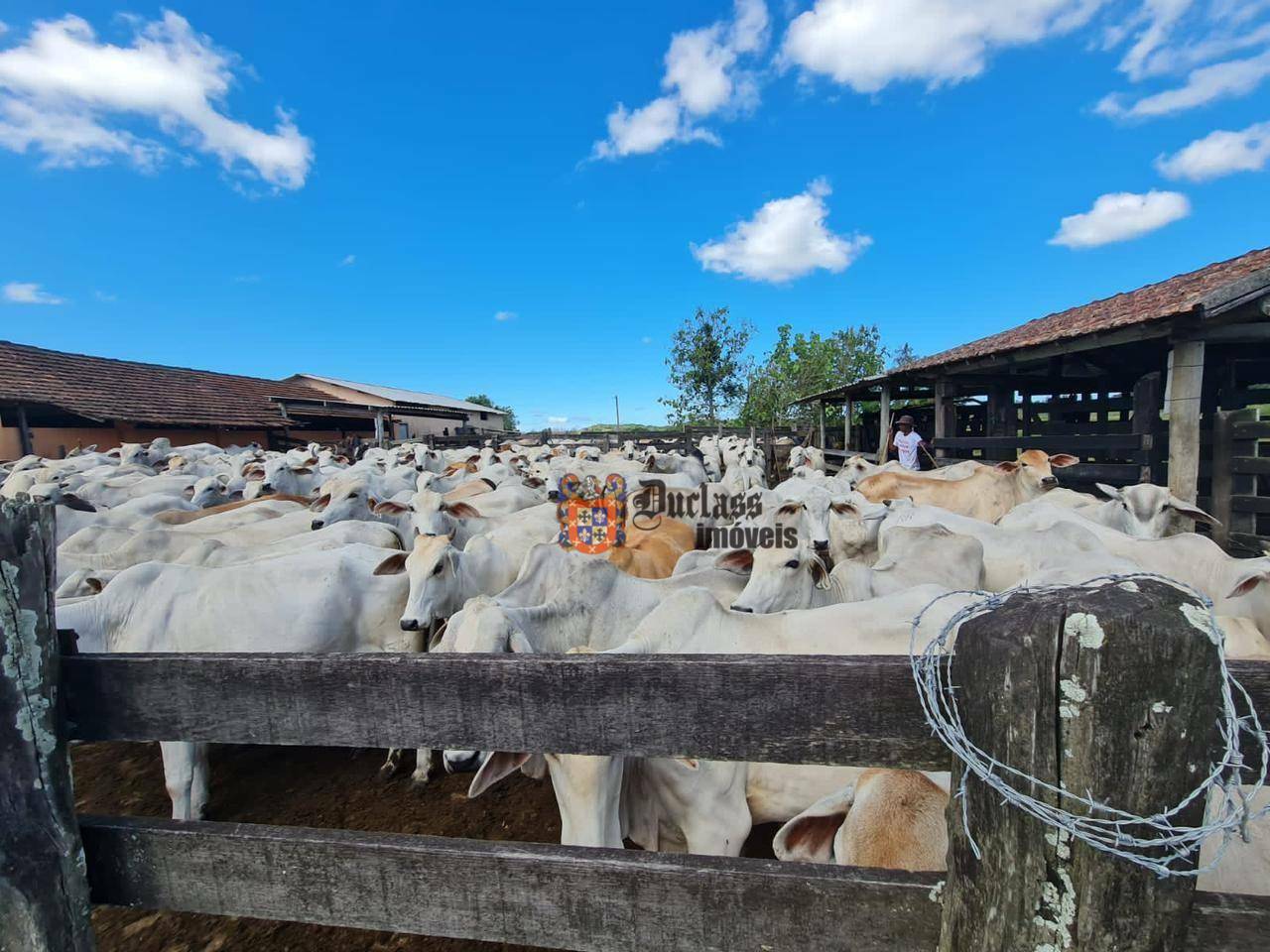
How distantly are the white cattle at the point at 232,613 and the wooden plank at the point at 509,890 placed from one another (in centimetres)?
269

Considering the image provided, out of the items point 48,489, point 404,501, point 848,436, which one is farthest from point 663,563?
point 848,436

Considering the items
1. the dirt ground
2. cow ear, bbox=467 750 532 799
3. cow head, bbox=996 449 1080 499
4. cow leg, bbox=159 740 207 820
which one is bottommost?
the dirt ground

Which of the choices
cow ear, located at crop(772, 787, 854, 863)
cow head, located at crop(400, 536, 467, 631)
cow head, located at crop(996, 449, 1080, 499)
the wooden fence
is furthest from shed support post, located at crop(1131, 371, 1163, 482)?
cow head, located at crop(400, 536, 467, 631)

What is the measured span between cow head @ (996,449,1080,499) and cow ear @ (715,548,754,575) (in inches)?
210

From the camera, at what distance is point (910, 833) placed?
205 centimetres

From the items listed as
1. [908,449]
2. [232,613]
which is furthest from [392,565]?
[908,449]

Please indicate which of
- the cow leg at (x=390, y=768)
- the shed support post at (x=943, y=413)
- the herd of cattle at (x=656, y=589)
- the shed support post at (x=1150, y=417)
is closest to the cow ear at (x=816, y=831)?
the herd of cattle at (x=656, y=589)

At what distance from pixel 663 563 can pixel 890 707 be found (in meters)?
4.93

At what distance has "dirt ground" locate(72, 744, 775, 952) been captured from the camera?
2.98 metres

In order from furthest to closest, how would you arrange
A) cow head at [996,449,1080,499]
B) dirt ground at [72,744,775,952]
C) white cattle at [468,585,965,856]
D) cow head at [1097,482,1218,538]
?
1. cow head at [996,449,1080,499]
2. cow head at [1097,482,1218,538]
3. dirt ground at [72,744,775,952]
4. white cattle at [468,585,965,856]

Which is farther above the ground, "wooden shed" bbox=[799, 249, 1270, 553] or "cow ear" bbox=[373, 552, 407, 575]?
"wooden shed" bbox=[799, 249, 1270, 553]

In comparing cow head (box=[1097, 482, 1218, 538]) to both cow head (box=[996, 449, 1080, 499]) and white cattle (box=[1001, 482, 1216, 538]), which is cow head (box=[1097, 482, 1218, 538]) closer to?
white cattle (box=[1001, 482, 1216, 538])

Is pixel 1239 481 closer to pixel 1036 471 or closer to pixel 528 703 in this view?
pixel 1036 471

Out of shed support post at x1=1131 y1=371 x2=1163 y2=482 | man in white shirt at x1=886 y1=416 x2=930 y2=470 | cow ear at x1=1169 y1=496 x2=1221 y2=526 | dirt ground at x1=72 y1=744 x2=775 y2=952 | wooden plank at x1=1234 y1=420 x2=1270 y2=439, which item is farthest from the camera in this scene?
man in white shirt at x1=886 y1=416 x2=930 y2=470
